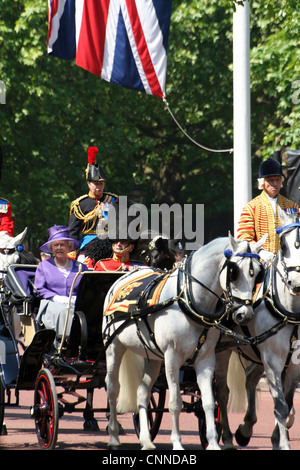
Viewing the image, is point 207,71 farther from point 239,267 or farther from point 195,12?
point 239,267

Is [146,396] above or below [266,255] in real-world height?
below

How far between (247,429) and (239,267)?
6.65ft

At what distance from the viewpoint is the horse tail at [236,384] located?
858 centimetres

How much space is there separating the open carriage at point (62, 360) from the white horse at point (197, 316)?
2.15 feet

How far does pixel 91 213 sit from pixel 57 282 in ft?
4.79

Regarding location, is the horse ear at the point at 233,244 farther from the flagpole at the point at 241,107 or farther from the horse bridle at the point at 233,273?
the flagpole at the point at 241,107

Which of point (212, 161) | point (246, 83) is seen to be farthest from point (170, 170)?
point (246, 83)

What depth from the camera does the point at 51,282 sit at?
8859 millimetres

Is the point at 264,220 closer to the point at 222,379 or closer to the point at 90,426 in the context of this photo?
the point at 222,379

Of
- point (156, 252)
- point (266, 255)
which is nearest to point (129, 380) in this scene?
point (156, 252)

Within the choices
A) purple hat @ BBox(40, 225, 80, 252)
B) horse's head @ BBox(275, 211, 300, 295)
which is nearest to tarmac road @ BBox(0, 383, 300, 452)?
horse's head @ BBox(275, 211, 300, 295)

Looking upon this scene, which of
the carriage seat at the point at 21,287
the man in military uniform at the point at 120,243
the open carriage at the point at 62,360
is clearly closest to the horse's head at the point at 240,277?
the open carriage at the point at 62,360

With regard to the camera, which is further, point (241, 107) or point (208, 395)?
point (241, 107)

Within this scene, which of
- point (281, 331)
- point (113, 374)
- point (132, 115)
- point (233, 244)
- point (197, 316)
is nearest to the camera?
point (233, 244)
